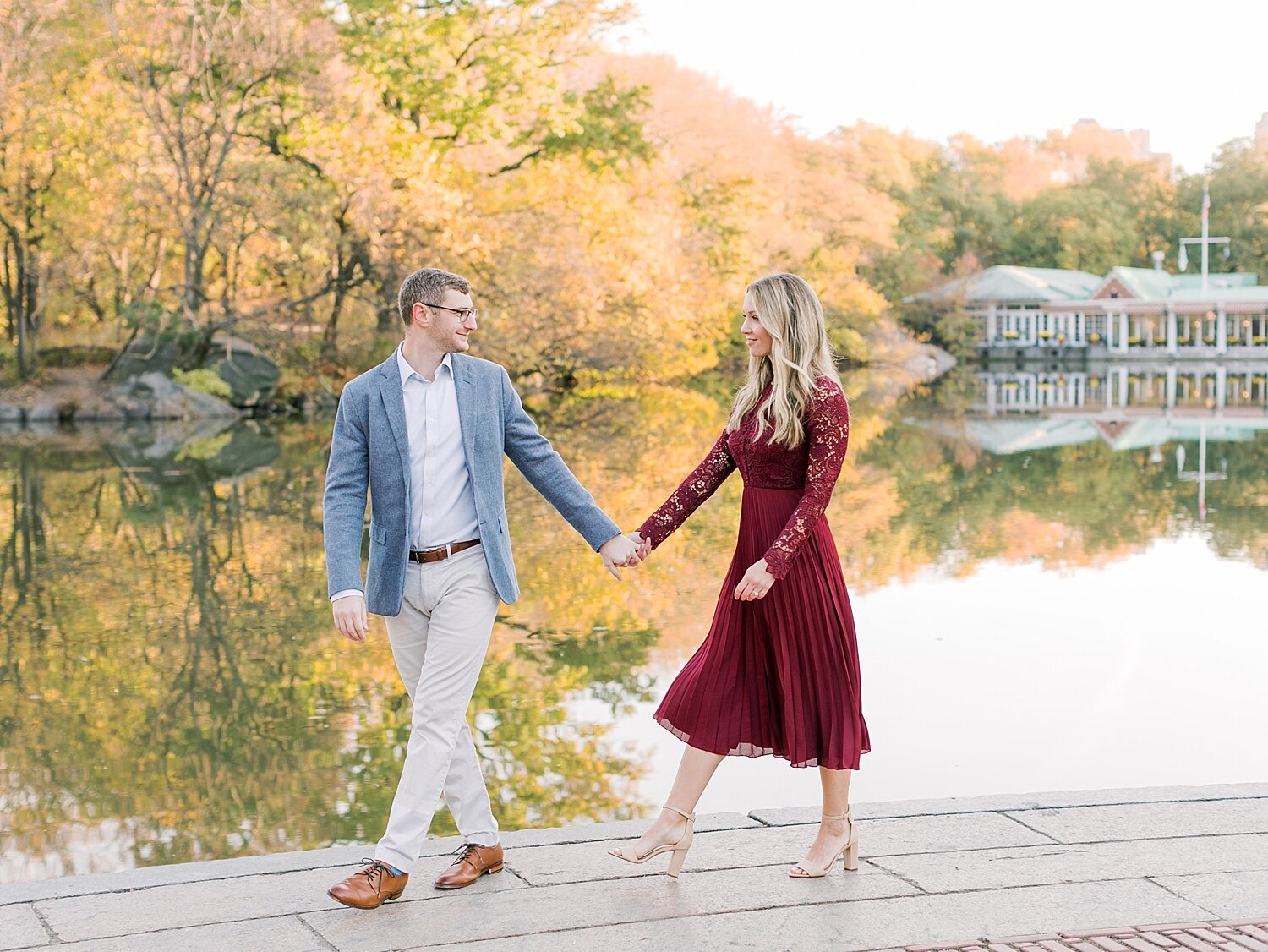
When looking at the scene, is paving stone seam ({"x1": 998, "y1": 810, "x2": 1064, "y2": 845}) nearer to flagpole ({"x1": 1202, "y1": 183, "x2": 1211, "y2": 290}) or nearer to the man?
the man

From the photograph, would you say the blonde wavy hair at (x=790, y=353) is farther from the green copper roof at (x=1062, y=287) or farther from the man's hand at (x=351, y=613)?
the green copper roof at (x=1062, y=287)

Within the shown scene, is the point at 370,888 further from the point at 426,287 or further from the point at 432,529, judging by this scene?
the point at 426,287

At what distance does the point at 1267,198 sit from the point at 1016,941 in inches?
2906

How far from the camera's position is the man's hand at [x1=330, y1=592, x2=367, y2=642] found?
399cm

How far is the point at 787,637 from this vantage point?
4.17 meters

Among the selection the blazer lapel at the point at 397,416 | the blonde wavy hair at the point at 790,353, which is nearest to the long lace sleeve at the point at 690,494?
the blonde wavy hair at the point at 790,353

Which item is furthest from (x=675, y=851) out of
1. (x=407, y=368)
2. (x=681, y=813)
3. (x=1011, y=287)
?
(x=1011, y=287)

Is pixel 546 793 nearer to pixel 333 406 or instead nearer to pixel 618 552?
pixel 618 552

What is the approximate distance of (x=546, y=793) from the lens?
571cm

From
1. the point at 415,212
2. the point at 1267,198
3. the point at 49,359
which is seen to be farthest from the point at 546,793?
the point at 1267,198

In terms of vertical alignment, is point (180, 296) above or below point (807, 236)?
below

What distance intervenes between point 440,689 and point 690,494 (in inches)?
38.2

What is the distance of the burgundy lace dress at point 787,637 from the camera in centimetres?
412

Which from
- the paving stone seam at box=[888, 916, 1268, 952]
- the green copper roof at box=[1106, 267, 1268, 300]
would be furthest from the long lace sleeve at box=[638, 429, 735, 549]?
the green copper roof at box=[1106, 267, 1268, 300]
